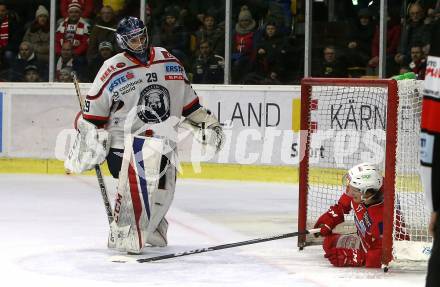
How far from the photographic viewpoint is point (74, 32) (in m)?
10.3

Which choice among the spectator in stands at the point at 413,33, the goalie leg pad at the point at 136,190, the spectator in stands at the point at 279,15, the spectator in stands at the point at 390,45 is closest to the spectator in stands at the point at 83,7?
the spectator in stands at the point at 279,15

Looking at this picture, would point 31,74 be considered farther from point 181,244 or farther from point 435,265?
point 435,265

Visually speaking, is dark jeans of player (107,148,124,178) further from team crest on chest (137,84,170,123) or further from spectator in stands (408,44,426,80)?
spectator in stands (408,44,426,80)

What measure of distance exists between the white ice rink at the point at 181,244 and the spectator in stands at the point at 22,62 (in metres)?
1.67

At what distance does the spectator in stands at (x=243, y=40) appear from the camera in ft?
32.0

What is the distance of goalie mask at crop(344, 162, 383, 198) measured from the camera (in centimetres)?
498

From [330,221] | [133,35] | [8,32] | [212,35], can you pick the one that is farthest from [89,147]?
[8,32]

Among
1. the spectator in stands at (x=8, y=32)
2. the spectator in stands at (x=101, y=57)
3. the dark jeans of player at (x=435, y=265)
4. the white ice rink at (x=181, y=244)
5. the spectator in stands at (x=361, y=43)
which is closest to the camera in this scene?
the dark jeans of player at (x=435, y=265)

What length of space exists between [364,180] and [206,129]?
3.30ft

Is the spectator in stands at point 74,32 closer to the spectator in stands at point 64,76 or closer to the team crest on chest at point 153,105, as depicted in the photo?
the spectator in stands at point 64,76

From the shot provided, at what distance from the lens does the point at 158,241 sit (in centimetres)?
559

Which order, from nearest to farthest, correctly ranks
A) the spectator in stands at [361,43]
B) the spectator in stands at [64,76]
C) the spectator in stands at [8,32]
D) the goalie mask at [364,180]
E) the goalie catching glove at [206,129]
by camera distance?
the goalie mask at [364,180] → the goalie catching glove at [206,129] → the spectator in stands at [361,43] → the spectator in stands at [64,76] → the spectator in stands at [8,32]

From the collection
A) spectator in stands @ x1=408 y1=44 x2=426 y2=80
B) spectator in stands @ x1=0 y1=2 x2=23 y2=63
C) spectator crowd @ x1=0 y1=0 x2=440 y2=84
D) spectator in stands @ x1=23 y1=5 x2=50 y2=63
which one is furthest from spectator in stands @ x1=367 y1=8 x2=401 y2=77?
spectator in stands @ x1=0 y1=2 x2=23 y2=63

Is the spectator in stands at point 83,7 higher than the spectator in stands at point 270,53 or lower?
higher
